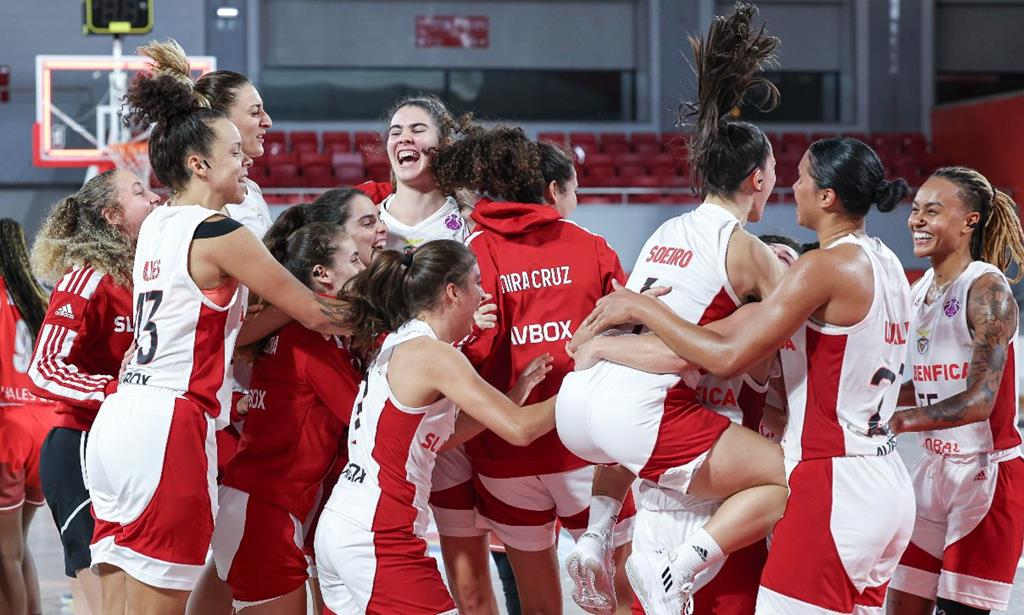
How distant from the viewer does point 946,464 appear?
4527 millimetres

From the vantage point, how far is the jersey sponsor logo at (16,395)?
5812 mm

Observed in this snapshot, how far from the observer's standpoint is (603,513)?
3932 millimetres

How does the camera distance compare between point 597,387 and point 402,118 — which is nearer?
point 597,387

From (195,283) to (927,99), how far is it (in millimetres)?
17899

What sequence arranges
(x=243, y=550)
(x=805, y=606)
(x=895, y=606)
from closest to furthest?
(x=805, y=606), (x=243, y=550), (x=895, y=606)

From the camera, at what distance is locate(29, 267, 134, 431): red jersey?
442 cm

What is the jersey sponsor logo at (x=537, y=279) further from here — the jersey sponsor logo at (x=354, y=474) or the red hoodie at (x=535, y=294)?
the jersey sponsor logo at (x=354, y=474)

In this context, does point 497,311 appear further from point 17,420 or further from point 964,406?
point 17,420

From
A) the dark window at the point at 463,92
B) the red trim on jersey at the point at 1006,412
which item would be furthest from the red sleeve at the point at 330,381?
the dark window at the point at 463,92

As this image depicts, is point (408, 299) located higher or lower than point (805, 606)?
higher

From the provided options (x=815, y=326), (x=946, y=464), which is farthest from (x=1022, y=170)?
(x=815, y=326)

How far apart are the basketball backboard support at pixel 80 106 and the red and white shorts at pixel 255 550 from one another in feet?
30.9

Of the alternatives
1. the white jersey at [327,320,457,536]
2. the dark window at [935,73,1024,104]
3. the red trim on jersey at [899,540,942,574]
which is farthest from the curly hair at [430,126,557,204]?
the dark window at [935,73,1024,104]

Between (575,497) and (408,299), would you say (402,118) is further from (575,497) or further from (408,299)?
(575,497)
